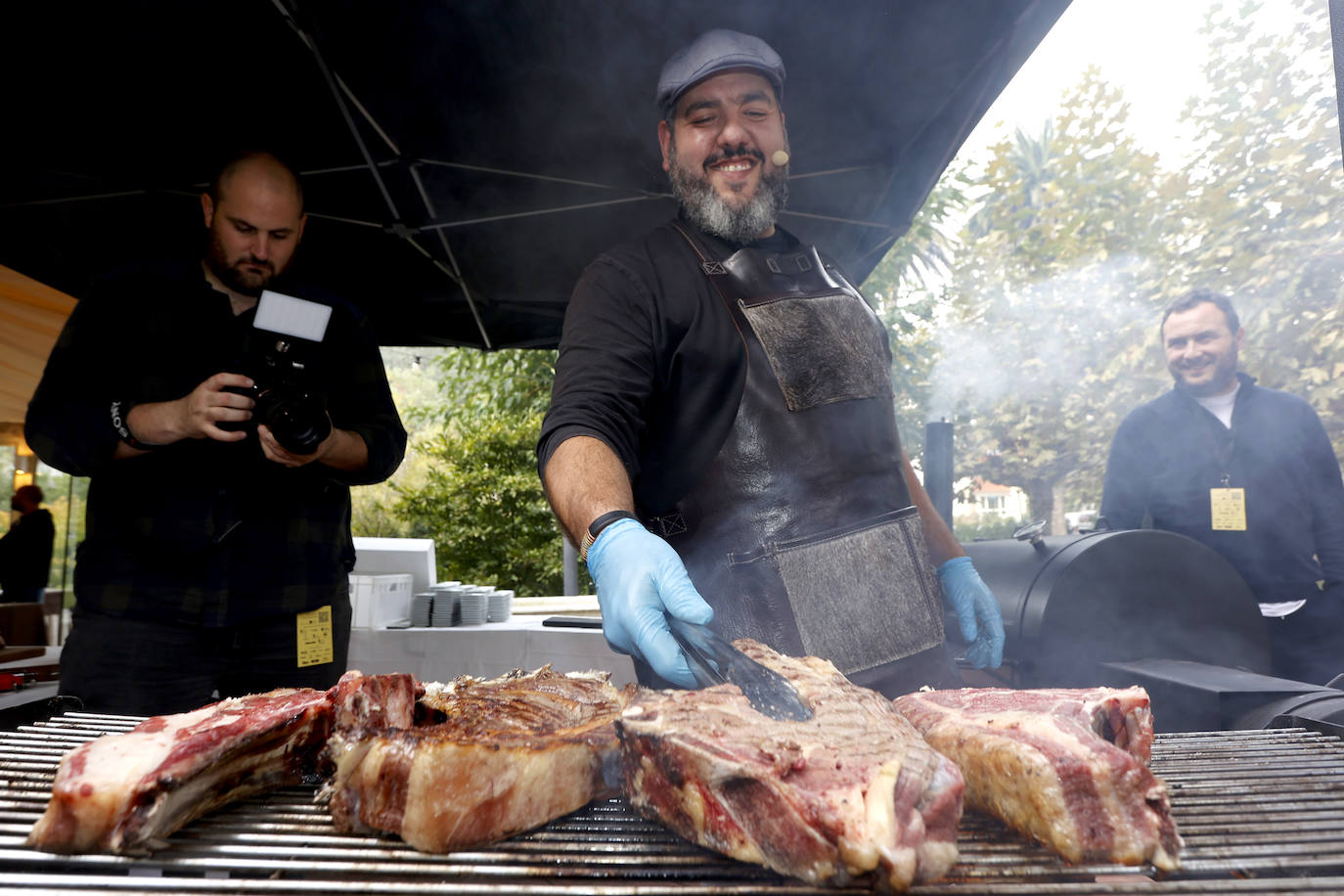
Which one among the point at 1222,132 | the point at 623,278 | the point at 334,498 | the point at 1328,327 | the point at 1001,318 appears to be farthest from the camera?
the point at 1001,318

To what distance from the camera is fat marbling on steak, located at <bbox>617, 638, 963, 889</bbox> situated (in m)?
1.01

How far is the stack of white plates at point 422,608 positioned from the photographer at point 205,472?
2.62 m

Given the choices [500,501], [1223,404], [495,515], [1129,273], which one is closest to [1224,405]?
[1223,404]

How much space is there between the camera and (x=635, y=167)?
4059mm

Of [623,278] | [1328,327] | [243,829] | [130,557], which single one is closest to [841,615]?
[623,278]

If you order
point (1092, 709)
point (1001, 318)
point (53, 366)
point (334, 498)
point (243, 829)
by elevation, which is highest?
point (1001, 318)

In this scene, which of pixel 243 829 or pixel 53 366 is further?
pixel 53 366

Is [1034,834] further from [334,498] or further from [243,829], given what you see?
[334,498]

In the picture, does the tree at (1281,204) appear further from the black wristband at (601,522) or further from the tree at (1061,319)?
the black wristband at (601,522)

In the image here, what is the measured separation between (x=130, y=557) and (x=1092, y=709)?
9.25ft

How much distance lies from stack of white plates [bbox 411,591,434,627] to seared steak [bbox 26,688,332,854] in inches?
155

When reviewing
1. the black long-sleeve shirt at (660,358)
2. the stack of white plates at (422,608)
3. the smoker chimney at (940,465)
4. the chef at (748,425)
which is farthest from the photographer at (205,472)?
the smoker chimney at (940,465)

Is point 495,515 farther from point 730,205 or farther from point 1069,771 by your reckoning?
point 1069,771

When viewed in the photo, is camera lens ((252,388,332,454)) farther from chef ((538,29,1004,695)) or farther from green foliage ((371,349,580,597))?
green foliage ((371,349,580,597))
